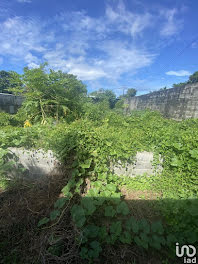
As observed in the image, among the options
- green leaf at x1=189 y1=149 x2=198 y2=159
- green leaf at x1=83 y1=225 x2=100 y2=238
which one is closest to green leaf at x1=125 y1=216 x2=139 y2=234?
green leaf at x1=83 y1=225 x2=100 y2=238

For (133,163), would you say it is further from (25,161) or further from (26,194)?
(25,161)

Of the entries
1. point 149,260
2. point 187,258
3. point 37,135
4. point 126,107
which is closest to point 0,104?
point 37,135

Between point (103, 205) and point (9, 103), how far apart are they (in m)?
5.50

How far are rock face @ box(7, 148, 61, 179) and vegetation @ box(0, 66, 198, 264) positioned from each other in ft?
0.44

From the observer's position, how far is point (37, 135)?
8.05ft

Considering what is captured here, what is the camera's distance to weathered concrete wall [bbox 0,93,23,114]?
15.7 feet

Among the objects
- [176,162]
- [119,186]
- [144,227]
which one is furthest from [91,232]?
[176,162]

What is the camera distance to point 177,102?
623 cm

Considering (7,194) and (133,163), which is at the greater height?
(133,163)

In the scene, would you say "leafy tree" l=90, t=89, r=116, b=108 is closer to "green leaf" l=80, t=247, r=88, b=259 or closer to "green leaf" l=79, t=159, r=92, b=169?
"green leaf" l=79, t=159, r=92, b=169

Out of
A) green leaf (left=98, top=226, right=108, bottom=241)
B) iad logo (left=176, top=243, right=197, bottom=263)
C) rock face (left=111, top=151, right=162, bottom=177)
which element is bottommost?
iad logo (left=176, top=243, right=197, bottom=263)

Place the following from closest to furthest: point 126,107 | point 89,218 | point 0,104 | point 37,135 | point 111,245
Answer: point 111,245, point 89,218, point 37,135, point 0,104, point 126,107

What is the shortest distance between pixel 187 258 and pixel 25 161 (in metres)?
2.69

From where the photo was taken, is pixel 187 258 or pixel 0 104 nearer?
pixel 187 258
